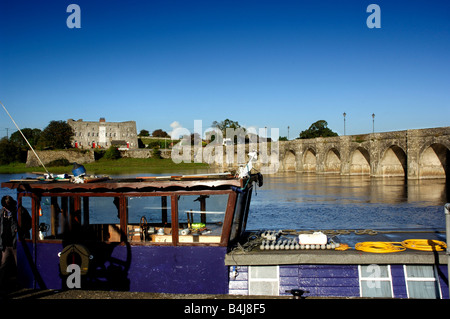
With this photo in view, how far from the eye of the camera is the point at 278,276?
25.0ft

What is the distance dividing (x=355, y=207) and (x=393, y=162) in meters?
19.5

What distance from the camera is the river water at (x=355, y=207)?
20.3m

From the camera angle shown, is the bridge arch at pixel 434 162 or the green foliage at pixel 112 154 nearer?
the bridge arch at pixel 434 162

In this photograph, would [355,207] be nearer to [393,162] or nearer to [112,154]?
[393,162]

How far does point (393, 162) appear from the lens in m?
42.9

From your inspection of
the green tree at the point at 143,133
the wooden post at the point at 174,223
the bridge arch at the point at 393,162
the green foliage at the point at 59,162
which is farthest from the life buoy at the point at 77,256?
the green tree at the point at 143,133

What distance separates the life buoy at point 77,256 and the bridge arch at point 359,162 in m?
42.9

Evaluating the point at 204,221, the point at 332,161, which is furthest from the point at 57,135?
the point at 204,221

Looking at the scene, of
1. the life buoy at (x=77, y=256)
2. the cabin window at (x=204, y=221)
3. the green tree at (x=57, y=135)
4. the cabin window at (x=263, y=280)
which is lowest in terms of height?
the cabin window at (x=263, y=280)

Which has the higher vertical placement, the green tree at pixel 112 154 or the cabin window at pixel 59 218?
the green tree at pixel 112 154

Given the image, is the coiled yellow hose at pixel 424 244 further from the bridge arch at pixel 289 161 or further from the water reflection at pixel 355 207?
the bridge arch at pixel 289 161

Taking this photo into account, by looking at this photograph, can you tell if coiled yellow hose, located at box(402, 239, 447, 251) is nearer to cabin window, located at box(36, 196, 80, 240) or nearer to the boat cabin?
the boat cabin

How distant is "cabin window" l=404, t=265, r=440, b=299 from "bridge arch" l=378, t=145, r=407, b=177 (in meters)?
35.8
